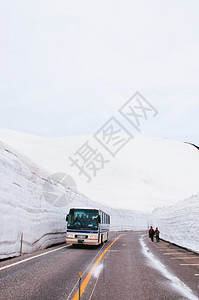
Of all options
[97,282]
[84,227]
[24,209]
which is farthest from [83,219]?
[97,282]

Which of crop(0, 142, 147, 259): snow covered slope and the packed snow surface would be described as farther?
the packed snow surface

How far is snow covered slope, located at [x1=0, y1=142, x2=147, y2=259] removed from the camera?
1228 cm

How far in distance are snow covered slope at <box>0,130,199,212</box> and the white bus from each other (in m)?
56.9

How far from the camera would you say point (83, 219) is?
18.3 meters

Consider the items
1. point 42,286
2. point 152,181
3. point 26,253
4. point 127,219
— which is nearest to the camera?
point 42,286

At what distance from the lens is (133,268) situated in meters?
10.5

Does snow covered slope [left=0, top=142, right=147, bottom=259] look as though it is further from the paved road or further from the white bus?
the paved road

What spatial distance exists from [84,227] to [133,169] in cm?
9111

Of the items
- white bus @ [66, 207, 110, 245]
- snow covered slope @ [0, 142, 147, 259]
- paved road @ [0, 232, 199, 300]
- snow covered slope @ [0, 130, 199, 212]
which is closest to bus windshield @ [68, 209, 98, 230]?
white bus @ [66, 207, 110, 245]

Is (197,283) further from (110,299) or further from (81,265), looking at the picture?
(81,265)

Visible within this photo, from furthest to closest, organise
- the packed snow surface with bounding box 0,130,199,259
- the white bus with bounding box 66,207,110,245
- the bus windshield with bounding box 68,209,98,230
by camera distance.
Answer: the bus windshield with bounding box 68,209,98,230, the white bus with bounding box 66,207,110,245, the packed snow surface with bounding box 0,130,199,259

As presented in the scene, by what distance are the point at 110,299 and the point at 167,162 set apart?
12137 cm

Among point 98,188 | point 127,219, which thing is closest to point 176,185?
point 98,188

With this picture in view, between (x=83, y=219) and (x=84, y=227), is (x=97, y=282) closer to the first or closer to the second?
(x=84, y=227)
